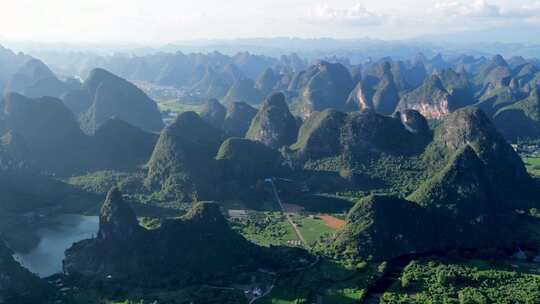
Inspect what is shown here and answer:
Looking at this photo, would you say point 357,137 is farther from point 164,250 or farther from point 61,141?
point 61,141

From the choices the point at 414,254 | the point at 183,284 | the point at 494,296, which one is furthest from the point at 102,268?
the point at 494,296

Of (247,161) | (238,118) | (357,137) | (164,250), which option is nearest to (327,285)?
(164,250)

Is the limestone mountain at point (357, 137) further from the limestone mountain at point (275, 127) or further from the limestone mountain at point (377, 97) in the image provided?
the limestone mountain at point (377, 97)

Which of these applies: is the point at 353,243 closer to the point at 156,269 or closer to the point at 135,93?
the point at 156,269

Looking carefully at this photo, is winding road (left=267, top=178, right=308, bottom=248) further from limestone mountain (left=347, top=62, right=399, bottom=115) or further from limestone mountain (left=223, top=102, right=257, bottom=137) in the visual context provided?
limestone mountain (left=347, top=62, right=399, bottom=115)

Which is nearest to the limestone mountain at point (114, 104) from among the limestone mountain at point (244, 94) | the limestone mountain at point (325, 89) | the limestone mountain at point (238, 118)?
the limestone mountain at point (238, 118)

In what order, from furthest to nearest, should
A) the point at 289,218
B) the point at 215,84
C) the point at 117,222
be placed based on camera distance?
1. the point at 215,84
2. the point at 289,218
3. the point at 117,222
